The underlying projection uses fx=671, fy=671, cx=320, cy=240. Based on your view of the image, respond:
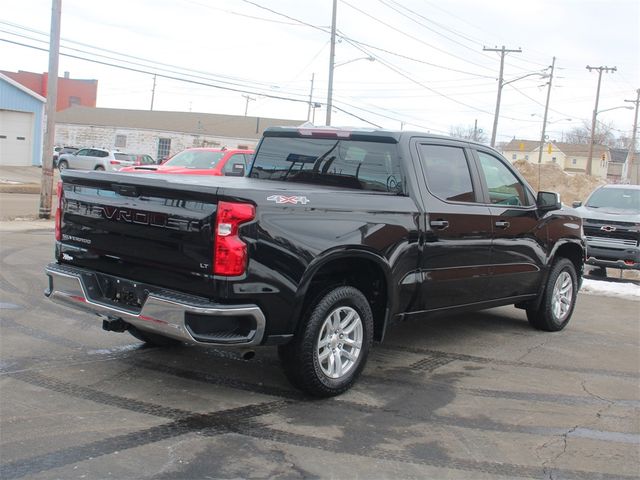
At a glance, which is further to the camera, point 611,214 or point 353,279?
point 611,214

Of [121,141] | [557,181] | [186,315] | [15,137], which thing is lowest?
[186,315]

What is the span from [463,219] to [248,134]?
47713 millimetres

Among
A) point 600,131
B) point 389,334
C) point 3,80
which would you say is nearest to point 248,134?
point 3,80

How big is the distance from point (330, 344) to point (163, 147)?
50.3 m

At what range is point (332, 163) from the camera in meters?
5.80

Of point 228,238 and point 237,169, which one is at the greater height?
point 237,169

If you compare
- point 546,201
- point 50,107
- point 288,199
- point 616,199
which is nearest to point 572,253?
point 546,201

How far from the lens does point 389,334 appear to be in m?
7.00

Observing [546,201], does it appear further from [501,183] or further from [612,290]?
[612,290]

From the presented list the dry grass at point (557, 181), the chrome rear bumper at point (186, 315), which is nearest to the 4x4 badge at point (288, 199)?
the chrome rear bumper at point (186, 315)

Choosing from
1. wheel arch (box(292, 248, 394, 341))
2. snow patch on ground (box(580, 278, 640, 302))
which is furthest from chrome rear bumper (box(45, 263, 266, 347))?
snow patch on ground (box(580, 278, 640, 302))

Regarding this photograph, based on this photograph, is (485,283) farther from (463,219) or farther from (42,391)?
(42,391)

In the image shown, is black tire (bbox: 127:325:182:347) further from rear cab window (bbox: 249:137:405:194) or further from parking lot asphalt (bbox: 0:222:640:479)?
rear cab window (bbox: 249:137:405:194)

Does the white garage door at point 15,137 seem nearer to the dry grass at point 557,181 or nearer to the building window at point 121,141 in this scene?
the building window at point 121,141
